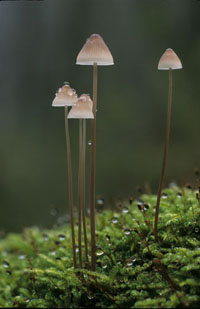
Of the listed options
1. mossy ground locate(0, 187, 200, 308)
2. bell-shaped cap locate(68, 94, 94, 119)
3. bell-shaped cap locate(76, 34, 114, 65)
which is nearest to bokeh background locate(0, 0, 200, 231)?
mossy ground locate(0, 187, 200, 308)

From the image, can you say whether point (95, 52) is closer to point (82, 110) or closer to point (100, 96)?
point (82, 110)

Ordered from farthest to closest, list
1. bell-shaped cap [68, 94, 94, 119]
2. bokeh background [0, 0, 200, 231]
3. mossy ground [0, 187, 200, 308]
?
bokeh background [0, 0, 200, 231]
bell-shaped cap [68, 94, 94, 119]
mossy ground [0, 187, 200, 308]

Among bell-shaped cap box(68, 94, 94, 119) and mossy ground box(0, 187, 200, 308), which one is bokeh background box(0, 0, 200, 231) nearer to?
mossy ground box(0, 187, 200, 308)

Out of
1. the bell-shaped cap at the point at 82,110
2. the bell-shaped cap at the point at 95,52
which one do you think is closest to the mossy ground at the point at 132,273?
the bell-shaped cap at the point at 82,110

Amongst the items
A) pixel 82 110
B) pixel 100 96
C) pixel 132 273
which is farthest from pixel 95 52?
pixel 100 96

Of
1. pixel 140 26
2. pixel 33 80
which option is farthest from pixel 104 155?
pixel 140 26

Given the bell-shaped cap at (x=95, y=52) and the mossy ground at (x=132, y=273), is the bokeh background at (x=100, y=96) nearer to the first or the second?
the mossy ground at (x=132, y=273)
